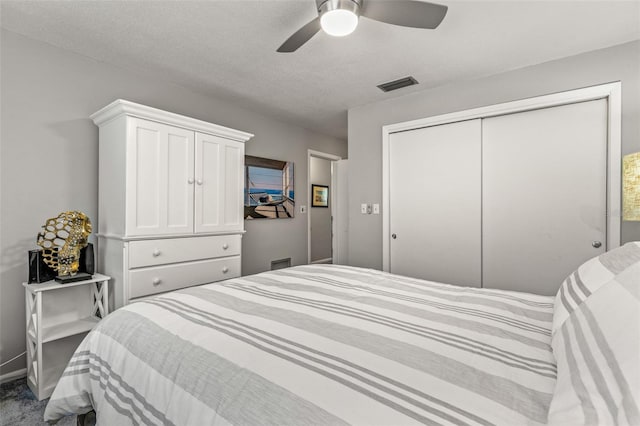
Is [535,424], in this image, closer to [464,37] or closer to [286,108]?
[464,37]

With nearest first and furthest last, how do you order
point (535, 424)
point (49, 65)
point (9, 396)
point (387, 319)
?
point (535, 424) < point (387, 319) < point (9, 396) < point (49, 65)

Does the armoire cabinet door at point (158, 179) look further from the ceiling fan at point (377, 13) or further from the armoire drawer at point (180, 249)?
the ceiling fan at point (377, 13)

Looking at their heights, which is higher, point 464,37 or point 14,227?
point 464,37

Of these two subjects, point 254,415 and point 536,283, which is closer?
point 254,415

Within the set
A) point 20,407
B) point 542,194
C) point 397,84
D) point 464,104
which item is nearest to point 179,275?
point 20,407

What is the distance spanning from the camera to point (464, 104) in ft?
9.55

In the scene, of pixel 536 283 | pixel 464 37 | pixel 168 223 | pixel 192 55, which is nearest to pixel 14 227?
pixel 168 223

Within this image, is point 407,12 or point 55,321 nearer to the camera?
point 407,12

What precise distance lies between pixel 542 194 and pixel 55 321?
12.8 feet

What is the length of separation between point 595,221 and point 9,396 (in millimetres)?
4225

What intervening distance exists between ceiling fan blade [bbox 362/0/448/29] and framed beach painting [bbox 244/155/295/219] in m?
2.39

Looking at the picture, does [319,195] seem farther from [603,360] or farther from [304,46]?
[603,360]

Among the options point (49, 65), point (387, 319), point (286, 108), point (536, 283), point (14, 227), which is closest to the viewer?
point (387, 319)

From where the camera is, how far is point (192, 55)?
2387 millimetres
